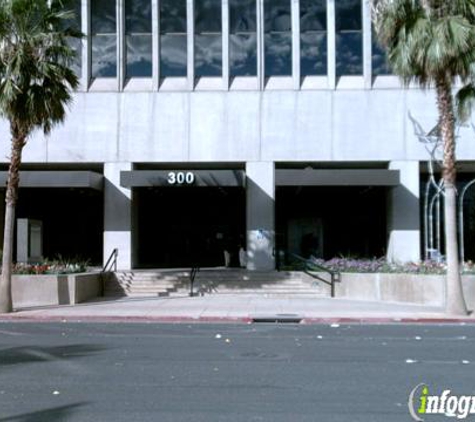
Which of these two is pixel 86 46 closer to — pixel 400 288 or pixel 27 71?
pixel 27 71

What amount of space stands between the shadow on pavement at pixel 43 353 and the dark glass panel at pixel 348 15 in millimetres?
18951

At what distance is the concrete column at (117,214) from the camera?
26.5 meters

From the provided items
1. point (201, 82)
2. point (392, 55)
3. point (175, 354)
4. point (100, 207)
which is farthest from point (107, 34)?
point (175, 354)

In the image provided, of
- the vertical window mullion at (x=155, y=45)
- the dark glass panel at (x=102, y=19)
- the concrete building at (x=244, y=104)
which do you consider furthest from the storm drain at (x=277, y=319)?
the dark glass panel at (x=102, y=19)

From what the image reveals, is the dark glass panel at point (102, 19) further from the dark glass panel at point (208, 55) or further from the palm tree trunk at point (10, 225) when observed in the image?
the palm tree trunk at point (10, 225)

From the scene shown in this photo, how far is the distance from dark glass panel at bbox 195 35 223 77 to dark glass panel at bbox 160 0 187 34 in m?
0.88

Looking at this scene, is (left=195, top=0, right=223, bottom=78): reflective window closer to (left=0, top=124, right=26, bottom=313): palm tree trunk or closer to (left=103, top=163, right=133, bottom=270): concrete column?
(left=103, top=163, right=133, bottom=270): concrete column

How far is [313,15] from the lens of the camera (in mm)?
26281

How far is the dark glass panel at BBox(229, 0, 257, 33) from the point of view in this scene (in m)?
26.5

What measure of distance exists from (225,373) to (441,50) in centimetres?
1034

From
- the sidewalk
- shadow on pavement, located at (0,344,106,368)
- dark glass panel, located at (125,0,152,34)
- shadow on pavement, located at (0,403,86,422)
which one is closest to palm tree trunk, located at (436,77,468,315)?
→ the sidewalk

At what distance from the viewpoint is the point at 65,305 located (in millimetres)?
19141

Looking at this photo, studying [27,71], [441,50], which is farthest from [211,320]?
[441,50]

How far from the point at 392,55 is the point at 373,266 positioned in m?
7.62
